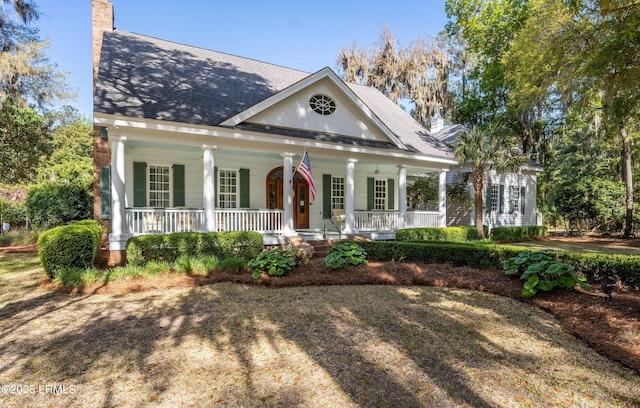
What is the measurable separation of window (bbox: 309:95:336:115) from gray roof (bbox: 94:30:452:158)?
1407 mm

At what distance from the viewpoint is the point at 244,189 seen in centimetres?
1277

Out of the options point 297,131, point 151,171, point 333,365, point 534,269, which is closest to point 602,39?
point 534,269

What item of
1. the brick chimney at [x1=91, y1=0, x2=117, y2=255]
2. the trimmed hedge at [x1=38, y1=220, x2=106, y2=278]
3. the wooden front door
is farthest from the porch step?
the brick chimney at [x1=91, y1=0, x2=117, y2=255]

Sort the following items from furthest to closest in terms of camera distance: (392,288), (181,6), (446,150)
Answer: (446,150) → (181,6) → (392,288)

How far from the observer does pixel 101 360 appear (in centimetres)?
386

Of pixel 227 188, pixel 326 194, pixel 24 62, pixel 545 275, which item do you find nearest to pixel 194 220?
pixel 227 188

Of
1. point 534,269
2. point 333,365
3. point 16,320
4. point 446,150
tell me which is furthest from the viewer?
point 446,150

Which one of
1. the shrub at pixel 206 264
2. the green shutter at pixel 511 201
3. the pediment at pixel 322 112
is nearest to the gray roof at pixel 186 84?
the pediment at pixel 322 112

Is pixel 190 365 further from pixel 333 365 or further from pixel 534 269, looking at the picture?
pixel 534 269

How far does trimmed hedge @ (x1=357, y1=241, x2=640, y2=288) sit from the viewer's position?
6.38 metres

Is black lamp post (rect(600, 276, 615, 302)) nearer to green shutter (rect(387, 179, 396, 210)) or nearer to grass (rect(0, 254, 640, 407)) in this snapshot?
grass (rect(0, 254, 640, 407))

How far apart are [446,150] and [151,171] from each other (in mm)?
11899

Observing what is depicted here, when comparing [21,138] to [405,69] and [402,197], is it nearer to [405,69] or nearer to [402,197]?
[402,197]

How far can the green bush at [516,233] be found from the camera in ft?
57.0
